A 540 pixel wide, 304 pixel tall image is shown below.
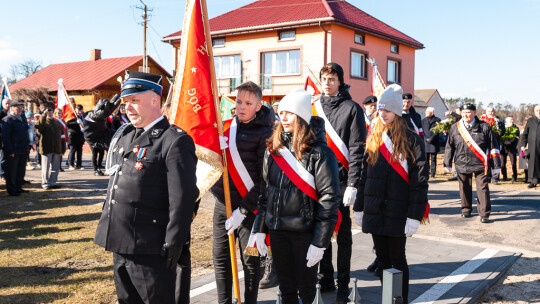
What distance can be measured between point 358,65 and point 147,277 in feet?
85.8

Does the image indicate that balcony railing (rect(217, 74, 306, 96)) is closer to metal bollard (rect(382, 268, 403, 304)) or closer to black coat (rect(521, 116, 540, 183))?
black coat (rect(521, 116, 540, 183))

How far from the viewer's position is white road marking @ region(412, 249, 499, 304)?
4770 mm

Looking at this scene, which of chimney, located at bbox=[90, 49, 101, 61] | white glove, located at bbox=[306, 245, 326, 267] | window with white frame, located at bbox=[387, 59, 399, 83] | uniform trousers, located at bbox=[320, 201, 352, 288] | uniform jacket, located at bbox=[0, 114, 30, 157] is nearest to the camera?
white glove, located at bbox=[306, 245, 326, 267]

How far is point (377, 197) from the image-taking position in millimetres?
4332

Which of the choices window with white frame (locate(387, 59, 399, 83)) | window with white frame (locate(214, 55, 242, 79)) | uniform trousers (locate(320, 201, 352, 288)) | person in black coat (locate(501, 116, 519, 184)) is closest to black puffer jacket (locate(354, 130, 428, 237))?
uniform trousers (locate(320, 201, 352, 288))

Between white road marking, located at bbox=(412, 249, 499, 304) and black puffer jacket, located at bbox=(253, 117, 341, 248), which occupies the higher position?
black puffer jacket, located at bbox=(253, 117, 341, 248)

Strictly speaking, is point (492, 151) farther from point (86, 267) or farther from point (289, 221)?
point (86, 267)

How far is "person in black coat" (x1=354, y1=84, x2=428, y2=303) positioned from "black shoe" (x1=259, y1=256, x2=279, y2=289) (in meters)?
1.33

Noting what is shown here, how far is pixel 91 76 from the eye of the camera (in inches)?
1443

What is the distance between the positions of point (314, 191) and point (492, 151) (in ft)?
21.6

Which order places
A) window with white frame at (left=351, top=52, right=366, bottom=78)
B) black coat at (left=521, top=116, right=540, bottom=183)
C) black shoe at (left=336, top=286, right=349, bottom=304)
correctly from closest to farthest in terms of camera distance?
1. black shoe at (left=336, top=286, right=349, bottom=304)
2. black coat at (left=521, top=116, right=540, bottom=183)
3. window with white frame at (left=351, top=52, right=366, bottom=78)

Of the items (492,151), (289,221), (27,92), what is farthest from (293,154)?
(27,92)

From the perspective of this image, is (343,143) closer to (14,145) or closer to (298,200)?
(298,200)

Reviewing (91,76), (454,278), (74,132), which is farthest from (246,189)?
(91,76)
